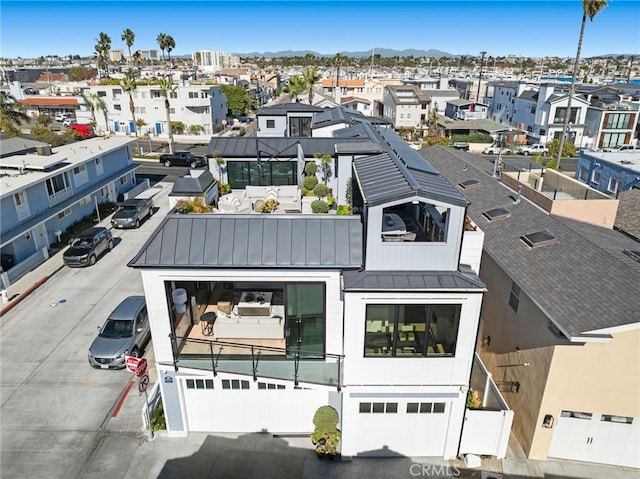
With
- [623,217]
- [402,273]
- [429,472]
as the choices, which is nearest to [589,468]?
[429,472]

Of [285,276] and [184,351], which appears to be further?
[184,351]

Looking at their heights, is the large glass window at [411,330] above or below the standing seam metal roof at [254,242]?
below

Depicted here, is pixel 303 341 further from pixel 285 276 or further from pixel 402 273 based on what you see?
pixel 402 273

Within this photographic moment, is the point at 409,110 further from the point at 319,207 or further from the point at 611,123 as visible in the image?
the point at 319,207

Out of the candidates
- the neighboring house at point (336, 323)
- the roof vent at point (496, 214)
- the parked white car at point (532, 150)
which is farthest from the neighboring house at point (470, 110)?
the neighboring house at point (336, 323)

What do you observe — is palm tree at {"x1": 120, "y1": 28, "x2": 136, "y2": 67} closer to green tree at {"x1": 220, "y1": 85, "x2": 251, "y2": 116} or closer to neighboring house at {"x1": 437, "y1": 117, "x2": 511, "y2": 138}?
green tree at {"x1": 220, "y1": 85, "x2": 251, "y2": 116}

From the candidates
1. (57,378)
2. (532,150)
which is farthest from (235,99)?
(57,378)

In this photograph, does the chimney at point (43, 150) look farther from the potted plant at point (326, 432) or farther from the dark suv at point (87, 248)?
the potted plant at point (326, 432)
